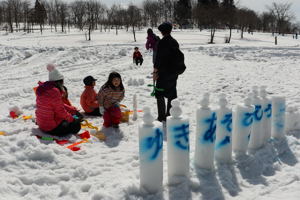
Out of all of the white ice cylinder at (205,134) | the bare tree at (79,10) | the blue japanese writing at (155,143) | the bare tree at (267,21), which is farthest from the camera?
the bare tree at (267,21)

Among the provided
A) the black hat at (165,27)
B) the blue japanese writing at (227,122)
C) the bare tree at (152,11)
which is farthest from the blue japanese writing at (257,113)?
the bare tree at (152,11)

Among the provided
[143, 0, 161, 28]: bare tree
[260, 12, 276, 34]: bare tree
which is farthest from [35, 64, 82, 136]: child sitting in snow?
[260, 12, 276, 34]: bare tree

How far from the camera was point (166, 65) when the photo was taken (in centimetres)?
551

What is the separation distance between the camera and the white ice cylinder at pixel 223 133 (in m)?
3.69

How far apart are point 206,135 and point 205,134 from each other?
0.02 metres

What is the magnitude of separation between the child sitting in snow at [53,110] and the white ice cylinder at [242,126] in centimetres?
286

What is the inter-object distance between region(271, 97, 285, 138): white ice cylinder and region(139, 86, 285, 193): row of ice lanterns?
16 millimetres

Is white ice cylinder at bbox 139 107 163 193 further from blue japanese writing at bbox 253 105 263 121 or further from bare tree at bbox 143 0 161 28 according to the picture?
bare tree at bbox 143 0 161 28

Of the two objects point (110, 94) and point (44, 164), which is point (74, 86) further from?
point (44, 164)

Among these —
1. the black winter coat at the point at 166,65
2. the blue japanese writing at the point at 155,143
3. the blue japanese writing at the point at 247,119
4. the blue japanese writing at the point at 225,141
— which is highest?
the black winter coat at the point at 166,65

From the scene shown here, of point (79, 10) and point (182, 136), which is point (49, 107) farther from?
point (79, 10)

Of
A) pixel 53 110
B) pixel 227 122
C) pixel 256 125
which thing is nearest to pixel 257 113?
pixel 256 125

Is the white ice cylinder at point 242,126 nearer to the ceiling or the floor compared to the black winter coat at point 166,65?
nearer to the floor

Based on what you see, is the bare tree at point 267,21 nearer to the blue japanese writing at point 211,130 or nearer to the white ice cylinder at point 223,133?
the white ice cylinder at point 223,133
